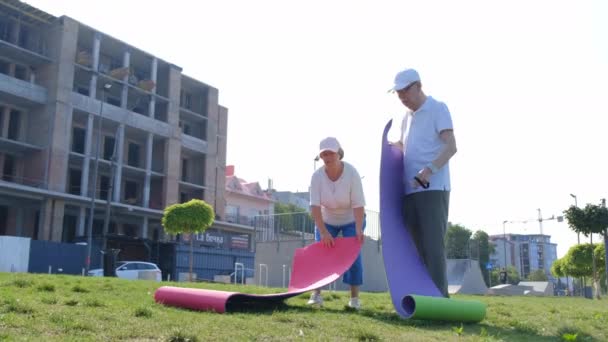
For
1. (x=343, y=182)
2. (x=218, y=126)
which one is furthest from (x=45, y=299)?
(x=218, y=126)

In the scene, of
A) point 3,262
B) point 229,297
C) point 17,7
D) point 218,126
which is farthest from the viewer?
point 218,126

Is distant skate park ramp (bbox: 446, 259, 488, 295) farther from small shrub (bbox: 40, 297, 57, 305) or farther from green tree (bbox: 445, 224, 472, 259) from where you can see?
green tree (bbox: 445, 224, 472, 259)

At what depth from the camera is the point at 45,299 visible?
16.4 ft

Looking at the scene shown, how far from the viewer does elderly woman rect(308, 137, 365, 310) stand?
20.0ft

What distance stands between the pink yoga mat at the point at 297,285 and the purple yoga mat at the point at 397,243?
49 cm

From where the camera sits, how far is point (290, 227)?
25703 mm

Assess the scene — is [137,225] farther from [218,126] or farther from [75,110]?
[218,126]

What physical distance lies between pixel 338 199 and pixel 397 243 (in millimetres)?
924

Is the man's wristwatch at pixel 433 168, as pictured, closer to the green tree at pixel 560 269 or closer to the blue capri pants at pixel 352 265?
the blue capri pants at pixel 352 265

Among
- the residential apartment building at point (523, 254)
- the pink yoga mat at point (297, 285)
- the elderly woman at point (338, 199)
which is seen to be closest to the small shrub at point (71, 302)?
the pink yoga mat at point (297, 285)

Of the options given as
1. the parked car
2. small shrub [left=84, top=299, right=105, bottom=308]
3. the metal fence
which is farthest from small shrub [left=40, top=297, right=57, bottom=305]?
the parked car

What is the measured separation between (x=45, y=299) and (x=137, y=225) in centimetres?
4539

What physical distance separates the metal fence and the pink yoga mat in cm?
1767

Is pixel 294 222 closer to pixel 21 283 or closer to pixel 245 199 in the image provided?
pixel 21 283
